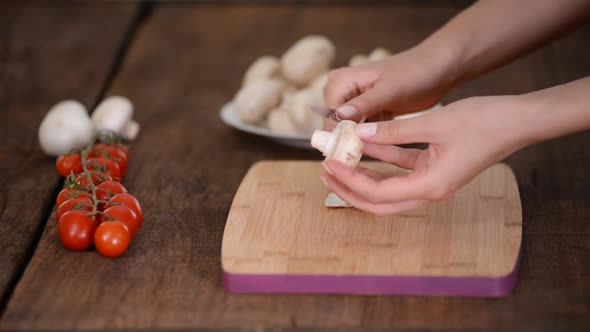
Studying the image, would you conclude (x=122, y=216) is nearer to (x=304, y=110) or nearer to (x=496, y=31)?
(x=304, y=110)

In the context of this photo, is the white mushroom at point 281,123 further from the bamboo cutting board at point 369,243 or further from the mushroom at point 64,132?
the mushroom at point 64,132

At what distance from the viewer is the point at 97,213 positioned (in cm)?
136

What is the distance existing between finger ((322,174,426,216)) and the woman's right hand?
240 mm

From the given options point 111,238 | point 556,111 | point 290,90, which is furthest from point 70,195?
point 556,111

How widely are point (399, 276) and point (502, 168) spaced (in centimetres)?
46

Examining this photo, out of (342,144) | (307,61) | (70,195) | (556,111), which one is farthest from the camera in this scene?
(307,61)

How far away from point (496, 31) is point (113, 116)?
0.81 m

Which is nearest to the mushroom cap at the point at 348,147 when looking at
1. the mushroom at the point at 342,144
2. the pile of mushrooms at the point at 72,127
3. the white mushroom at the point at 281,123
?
the mushroom at the point at 342,144

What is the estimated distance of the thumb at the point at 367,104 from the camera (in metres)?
1.45

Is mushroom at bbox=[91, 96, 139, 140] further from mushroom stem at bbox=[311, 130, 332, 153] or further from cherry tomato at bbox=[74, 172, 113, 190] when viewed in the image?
mushroom stem at bbox=[311, 130, 332, 153]

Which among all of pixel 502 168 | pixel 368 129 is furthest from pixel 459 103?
pixel 502 168

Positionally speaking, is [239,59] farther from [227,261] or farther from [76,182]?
[227,261]

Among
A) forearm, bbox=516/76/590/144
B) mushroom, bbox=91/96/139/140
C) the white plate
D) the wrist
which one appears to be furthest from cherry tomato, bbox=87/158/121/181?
forearm, bbox=516/76/590/144

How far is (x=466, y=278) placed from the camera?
1.16m
